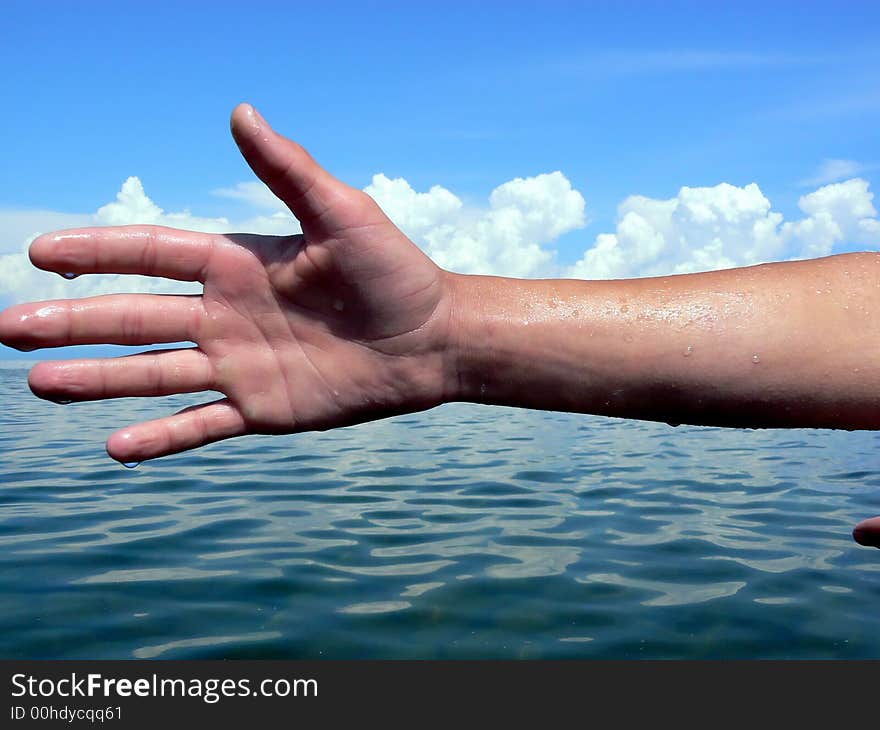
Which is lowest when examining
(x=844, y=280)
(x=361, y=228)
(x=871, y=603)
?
(x=871, y=603)

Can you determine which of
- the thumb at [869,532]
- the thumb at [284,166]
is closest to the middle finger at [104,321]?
the thumb at [284,166]

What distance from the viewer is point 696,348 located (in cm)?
277

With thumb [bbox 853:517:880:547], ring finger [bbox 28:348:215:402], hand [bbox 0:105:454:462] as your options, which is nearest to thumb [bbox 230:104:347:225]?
hand [bbox 0:105:454:462]

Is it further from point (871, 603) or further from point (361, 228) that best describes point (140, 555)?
point (871, 603)

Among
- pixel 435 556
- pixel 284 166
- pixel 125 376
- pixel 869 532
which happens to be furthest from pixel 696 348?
pixel 435 556

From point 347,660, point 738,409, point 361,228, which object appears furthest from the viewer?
point 347,660

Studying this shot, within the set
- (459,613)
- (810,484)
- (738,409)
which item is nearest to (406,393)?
(738,409)

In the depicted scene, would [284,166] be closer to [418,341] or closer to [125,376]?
[418,341]

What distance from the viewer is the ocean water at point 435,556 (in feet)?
12.4

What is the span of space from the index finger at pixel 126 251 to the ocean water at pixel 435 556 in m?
Result: 1.86

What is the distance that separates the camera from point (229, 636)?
148 inches

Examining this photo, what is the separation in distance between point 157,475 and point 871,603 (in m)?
5.97

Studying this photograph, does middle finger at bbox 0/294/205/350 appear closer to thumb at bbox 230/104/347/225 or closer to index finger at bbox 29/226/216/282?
index finger at bbox 29/226/216/282

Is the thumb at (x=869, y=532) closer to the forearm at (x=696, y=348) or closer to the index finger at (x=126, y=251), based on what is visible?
the forearm at (x=696, y=348)
